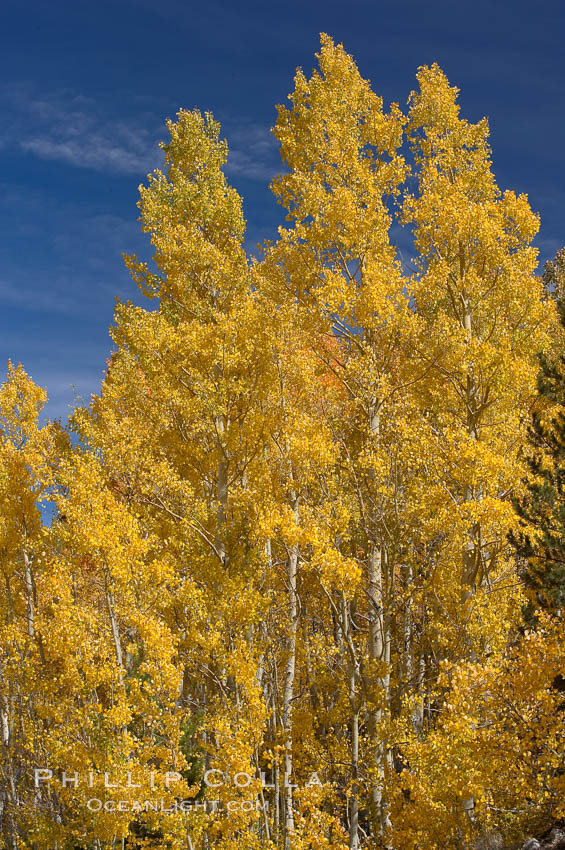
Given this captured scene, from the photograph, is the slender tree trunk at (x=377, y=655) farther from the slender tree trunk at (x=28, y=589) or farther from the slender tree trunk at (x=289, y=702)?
the slender tree trunk at (x=28, y=589)

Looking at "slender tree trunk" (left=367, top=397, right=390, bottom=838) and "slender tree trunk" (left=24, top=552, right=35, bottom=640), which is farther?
"slender tree trunk" (left=24, top=552, right=35, bottom=640)

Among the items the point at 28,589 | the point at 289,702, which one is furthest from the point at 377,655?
the point at 28,589

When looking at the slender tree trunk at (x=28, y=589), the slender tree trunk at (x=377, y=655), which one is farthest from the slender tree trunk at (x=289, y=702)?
the slender tree trunk at (x=28, y=589)

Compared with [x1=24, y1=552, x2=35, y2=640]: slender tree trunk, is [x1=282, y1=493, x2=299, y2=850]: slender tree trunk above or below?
below

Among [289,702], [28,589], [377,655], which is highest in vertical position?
[28,589]

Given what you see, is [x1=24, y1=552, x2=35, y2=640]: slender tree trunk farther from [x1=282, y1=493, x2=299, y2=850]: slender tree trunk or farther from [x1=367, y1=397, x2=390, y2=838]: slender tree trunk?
[x1=367, y1=397, x2=390, y2=838]: slender tree trunk

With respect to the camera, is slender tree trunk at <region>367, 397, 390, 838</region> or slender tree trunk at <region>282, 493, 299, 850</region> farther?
slender tree trunk at <region>282, 493, 299, 850</region>

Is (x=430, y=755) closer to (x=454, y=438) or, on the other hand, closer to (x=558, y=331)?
(x=454, y=438)

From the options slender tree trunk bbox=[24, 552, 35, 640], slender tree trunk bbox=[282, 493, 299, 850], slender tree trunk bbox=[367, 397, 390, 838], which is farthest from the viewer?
slender tree trunk bbox=[24, 552, 35, 640]

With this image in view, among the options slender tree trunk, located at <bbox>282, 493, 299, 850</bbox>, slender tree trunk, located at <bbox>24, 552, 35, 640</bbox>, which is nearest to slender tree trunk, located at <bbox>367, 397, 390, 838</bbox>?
slender tree trunk, located at <bbox>282, 493, 299, 850</bbox>

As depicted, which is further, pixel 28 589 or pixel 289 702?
pixel 28 589

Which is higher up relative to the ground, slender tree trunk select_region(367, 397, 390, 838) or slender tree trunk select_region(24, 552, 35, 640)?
slender tree trunk select_region(24, 552, 35, 640)

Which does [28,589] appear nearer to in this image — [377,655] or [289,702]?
[289,702]

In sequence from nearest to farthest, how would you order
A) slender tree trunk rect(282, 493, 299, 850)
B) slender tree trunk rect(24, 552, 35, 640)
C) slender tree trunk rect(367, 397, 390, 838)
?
slender tree trunk rect(367, 397, 390, 838), slender tree trunk rect(282, 493, 299, 850), slender tree trunk rect(24, 552, 35, 640)
